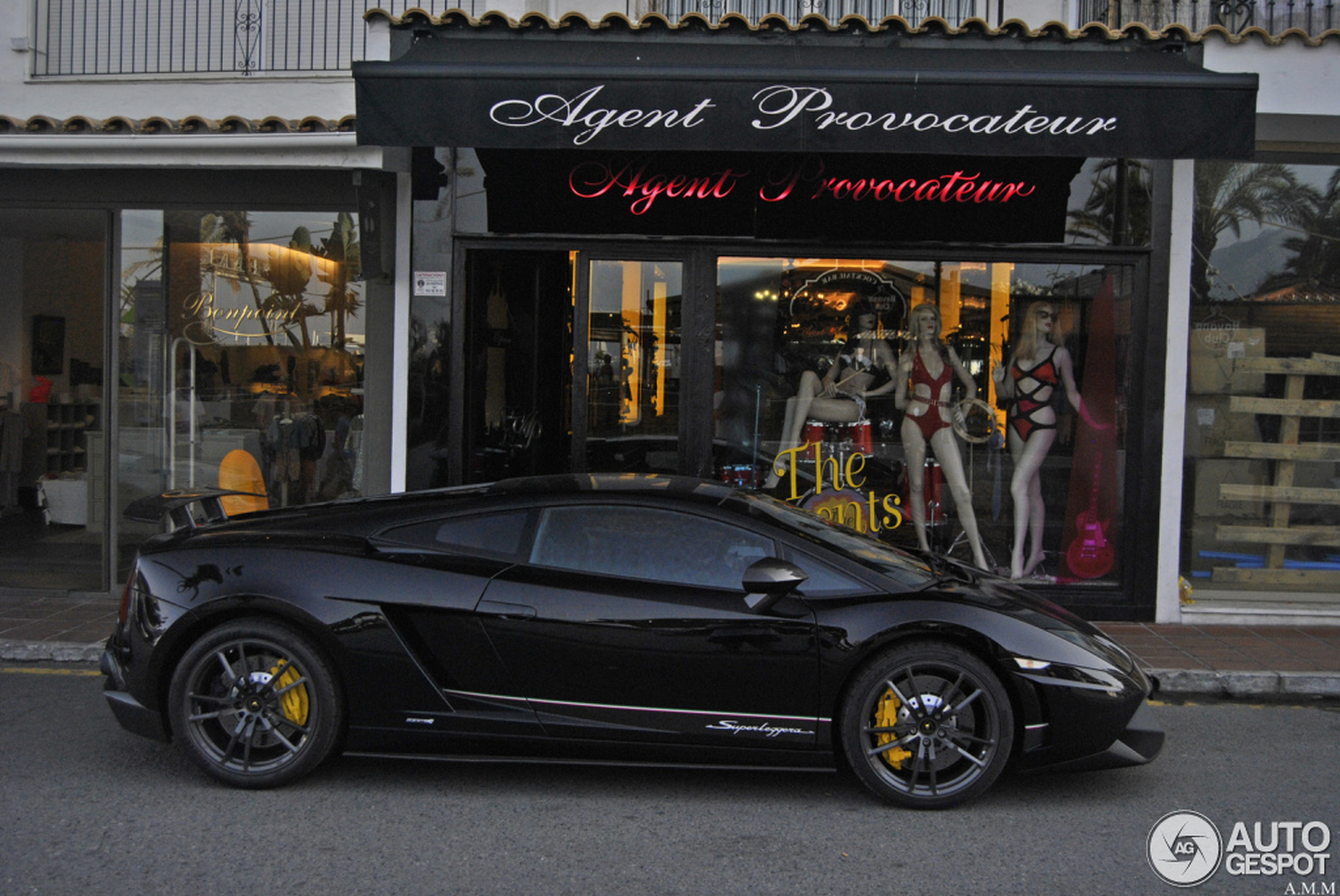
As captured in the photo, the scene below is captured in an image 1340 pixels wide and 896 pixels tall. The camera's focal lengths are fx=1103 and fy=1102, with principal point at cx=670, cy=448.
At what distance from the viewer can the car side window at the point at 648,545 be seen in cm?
461

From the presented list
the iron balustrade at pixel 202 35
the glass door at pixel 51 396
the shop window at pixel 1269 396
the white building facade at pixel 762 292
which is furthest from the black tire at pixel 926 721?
the iron balustrade at pixel 202 35

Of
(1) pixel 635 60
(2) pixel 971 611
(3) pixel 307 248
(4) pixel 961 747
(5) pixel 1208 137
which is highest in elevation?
(1) pixel 635 60

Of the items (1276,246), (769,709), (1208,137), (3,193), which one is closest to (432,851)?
(769,709)

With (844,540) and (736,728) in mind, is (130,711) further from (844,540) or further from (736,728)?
(844,540)

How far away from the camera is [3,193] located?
28.2 feet

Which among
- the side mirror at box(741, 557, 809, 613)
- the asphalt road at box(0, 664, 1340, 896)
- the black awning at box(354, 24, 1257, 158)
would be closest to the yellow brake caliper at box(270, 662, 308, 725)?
the asphalt road at box(0, 664, 1340, 896)

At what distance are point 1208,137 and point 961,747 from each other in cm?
473

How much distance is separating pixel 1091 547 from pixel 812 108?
13.4 feet

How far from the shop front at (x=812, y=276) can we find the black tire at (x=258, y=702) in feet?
12.6

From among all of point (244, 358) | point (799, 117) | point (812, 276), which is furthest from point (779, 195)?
point (244, 358)

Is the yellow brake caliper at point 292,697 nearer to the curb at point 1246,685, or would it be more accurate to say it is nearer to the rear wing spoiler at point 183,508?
the rear wing spoiler at point 183,508

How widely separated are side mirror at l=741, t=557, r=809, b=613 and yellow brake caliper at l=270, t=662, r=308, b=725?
6.15 feet

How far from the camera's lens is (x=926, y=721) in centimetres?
443

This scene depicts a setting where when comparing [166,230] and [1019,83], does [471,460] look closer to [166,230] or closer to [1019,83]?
[166,230]
